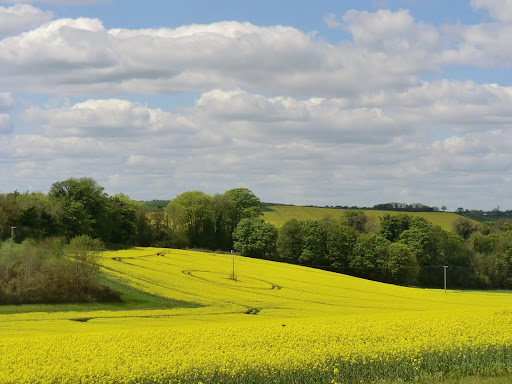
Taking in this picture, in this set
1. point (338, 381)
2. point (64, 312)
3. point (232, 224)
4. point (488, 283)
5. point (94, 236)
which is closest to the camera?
point (338, 381)

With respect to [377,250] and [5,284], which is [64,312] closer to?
[5,284]

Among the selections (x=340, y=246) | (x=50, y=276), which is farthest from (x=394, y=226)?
(x=50, y=276)

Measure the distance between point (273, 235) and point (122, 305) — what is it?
175 ft

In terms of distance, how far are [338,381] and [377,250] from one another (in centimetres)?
7755

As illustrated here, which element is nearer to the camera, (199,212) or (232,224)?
(199,212)

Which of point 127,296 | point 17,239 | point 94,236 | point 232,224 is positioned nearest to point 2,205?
point 17,239

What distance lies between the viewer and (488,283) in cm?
10150

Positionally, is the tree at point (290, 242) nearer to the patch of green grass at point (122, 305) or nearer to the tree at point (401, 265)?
the tree at point (401, 265)

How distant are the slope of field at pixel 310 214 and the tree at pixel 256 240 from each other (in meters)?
39.3

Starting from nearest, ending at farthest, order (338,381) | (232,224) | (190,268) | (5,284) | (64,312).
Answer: (338,381) < (64,312) < (5,284) < (190,268) < (232,224)

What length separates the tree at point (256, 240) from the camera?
102 metres

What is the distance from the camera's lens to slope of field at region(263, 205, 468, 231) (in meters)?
145

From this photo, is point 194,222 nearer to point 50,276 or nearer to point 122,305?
point 50,276

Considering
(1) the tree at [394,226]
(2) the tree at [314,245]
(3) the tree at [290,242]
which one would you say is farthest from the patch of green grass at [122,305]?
(1) the tree at [394,226]
